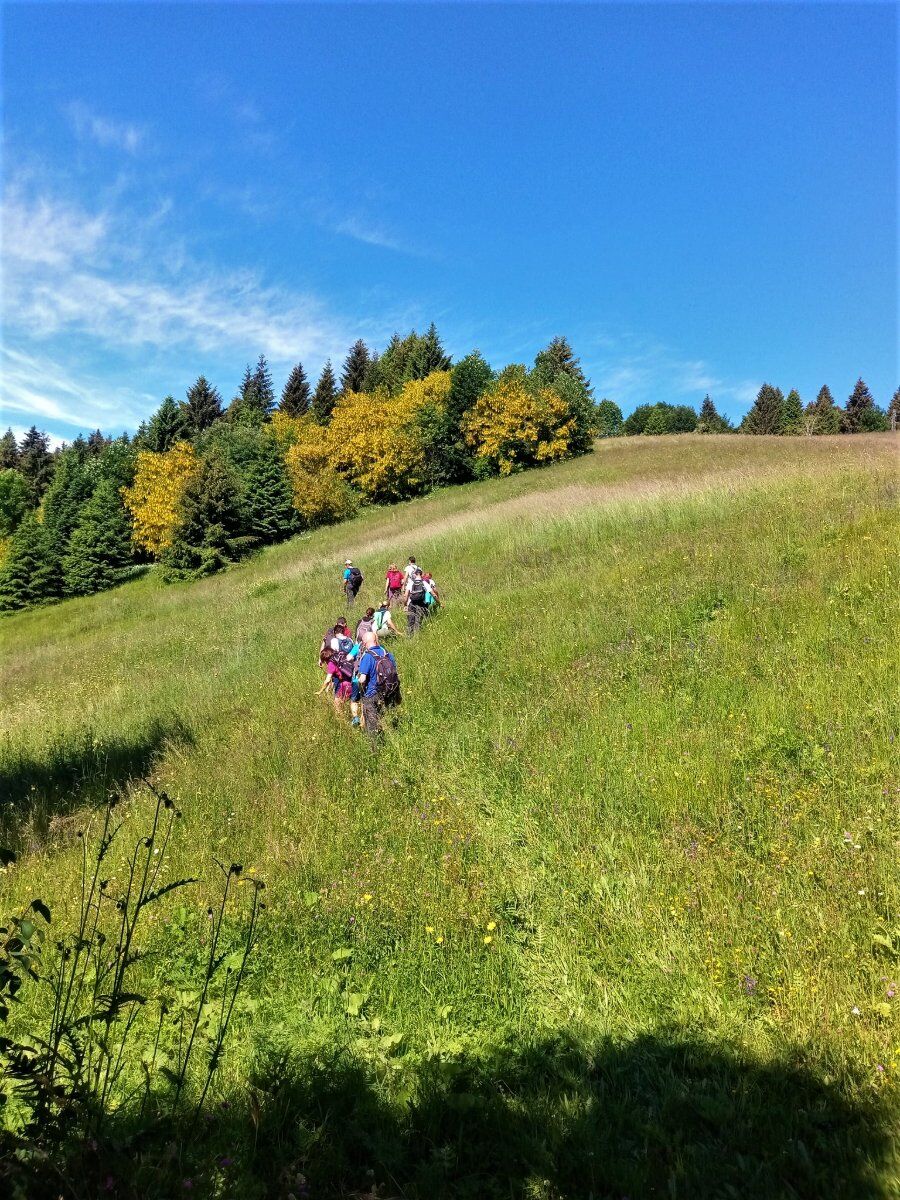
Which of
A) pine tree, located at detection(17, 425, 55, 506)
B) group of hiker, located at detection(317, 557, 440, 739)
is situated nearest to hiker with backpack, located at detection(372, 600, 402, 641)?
group of hiker, located at detection(317, 557, 440, 739)

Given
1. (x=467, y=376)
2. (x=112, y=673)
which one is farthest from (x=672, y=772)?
(x=467, y=376)

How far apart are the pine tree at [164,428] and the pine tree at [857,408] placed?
299 ft

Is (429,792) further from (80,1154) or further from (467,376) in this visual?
(467,376)

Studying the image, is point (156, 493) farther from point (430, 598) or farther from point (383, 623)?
point (383, 623)

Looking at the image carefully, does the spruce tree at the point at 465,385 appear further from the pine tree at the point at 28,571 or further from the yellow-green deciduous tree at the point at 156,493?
the pine tree at the point at 28,571

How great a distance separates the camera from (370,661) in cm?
753

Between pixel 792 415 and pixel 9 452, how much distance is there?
117840 millimetres

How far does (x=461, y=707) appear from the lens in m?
7.65

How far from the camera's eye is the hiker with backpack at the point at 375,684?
7309 millimetres

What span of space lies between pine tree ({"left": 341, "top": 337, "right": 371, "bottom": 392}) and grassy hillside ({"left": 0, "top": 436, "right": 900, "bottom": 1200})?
65919mm

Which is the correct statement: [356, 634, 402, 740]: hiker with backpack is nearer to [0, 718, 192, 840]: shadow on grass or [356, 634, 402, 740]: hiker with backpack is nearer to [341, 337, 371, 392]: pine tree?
[0, 718, 192, 840]: shadow on grass

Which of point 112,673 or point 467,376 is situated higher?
point 467,376

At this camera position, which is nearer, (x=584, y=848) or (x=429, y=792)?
(x=584, y=848)

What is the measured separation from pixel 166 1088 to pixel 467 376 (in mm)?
50296
